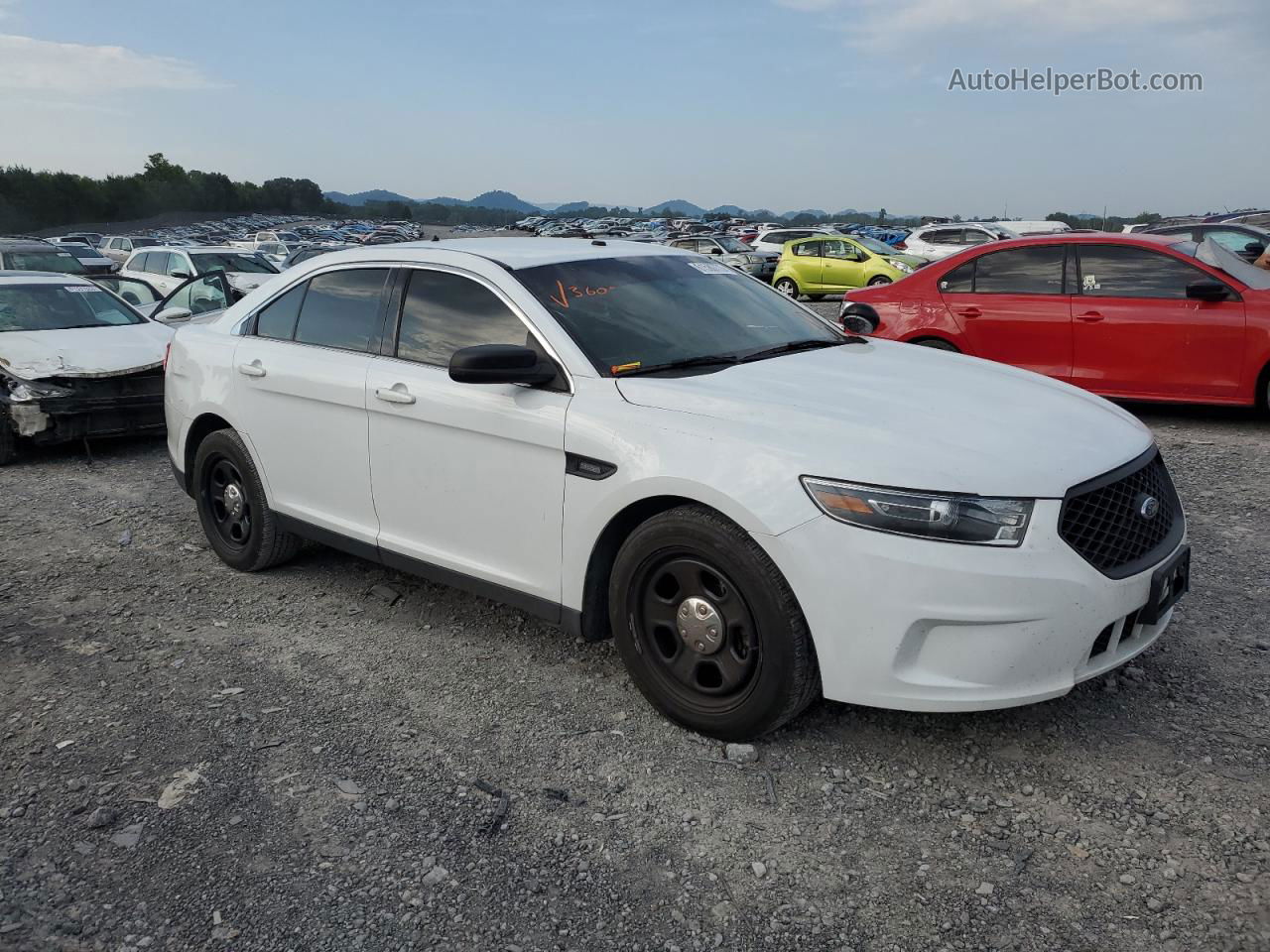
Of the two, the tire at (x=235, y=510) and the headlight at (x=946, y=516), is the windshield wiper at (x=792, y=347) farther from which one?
the tire at (x=235, y=510)

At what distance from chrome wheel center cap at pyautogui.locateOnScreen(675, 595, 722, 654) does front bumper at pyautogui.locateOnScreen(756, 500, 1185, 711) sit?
1.11 feet

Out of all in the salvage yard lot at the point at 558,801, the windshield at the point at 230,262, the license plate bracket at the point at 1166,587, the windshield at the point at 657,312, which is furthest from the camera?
the windshield at the point at 230,262

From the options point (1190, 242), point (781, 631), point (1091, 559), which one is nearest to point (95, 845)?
point (781, 631)

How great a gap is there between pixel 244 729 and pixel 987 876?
8.22 feet

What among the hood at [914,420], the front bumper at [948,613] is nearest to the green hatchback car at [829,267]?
the hood at [914,420]

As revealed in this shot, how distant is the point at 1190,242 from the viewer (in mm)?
8156

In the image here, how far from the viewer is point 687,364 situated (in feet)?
12.3

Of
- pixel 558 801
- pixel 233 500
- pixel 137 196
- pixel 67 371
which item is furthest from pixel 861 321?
pixel 137 196

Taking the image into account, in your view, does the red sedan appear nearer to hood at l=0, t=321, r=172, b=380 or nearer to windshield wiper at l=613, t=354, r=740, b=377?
windshield wiper at l=613, t=354, r=740, b=377

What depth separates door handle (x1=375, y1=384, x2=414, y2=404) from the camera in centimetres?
402

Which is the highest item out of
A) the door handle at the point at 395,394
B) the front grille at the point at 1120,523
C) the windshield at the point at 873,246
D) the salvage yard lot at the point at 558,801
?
the windshield at the point at 873,246

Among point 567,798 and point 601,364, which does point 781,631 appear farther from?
point 601,364

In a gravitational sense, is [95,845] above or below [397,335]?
below

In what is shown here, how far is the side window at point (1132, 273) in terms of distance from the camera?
7766mm
